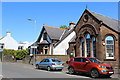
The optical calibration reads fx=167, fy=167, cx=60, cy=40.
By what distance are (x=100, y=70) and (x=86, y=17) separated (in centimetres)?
1260

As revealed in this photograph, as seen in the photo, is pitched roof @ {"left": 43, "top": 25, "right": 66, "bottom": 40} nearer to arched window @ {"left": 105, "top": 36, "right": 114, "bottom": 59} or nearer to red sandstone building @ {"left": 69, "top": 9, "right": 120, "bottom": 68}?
red sandstone building @ {"left": 69, "top": 9, "right": 120, "bottom": 68}

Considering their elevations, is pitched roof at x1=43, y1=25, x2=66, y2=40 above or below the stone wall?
above

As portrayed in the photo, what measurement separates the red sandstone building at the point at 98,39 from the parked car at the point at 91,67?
7412mm

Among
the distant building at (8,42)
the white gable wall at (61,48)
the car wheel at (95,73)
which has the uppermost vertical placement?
the distant building at (8,42)

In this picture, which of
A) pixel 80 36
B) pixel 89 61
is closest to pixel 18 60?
pixel 80 36

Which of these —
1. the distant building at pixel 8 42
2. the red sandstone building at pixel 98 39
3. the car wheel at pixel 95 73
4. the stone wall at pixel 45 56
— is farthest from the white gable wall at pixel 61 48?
the distant building at pixel 8 42

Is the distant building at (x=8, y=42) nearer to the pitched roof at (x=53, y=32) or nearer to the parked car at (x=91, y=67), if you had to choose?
the pitched roof at (x=53, y=32)

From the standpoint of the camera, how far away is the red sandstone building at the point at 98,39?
21981 mm

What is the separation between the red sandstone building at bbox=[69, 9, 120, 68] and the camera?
2198 cm

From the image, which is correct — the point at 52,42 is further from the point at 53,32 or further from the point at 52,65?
the point at 52,65

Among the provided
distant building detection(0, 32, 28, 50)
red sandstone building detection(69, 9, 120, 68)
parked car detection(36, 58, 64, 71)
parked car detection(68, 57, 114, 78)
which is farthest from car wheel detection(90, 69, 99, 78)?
distant building detection(0, 32, 28, 50)

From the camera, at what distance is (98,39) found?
23.0 meters

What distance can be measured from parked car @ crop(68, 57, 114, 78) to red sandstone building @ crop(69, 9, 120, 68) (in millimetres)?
7412

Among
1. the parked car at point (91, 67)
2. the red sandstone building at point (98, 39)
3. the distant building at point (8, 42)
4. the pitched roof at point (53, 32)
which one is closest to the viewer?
the parked car at point (91, 67)
